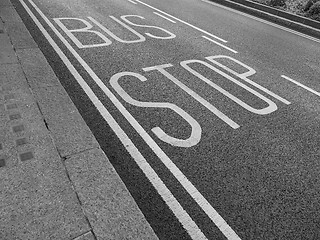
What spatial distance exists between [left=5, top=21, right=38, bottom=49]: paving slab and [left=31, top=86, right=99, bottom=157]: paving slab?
1.90 metres

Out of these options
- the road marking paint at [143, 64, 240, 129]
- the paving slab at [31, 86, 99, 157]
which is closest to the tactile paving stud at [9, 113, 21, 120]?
the paving slab at [31, 86, 99, 157]

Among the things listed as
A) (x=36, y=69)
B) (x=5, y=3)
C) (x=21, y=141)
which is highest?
(x=21, y=141)

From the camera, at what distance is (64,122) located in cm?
356

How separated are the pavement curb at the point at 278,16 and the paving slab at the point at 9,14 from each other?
8.42 m

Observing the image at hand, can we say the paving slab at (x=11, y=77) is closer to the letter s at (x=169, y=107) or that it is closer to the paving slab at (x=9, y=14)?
the letter s at (x=169, y=107)

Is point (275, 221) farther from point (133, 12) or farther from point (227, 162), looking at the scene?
point (133, 12)

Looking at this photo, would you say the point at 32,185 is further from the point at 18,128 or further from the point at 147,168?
the point at 147,168

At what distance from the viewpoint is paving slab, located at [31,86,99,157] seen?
3.20 meters

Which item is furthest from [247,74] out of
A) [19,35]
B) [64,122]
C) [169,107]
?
Result: [19,35]

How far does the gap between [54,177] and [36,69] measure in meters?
2.63

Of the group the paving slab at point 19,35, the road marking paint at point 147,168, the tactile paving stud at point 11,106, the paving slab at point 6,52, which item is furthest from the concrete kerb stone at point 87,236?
the paving slab at point 19,35

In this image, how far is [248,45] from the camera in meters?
7.54

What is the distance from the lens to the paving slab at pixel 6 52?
4801mm

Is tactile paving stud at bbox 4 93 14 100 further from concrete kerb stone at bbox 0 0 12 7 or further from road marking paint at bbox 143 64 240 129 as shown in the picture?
concrete kerb stone at bbox 0 0 12 7
